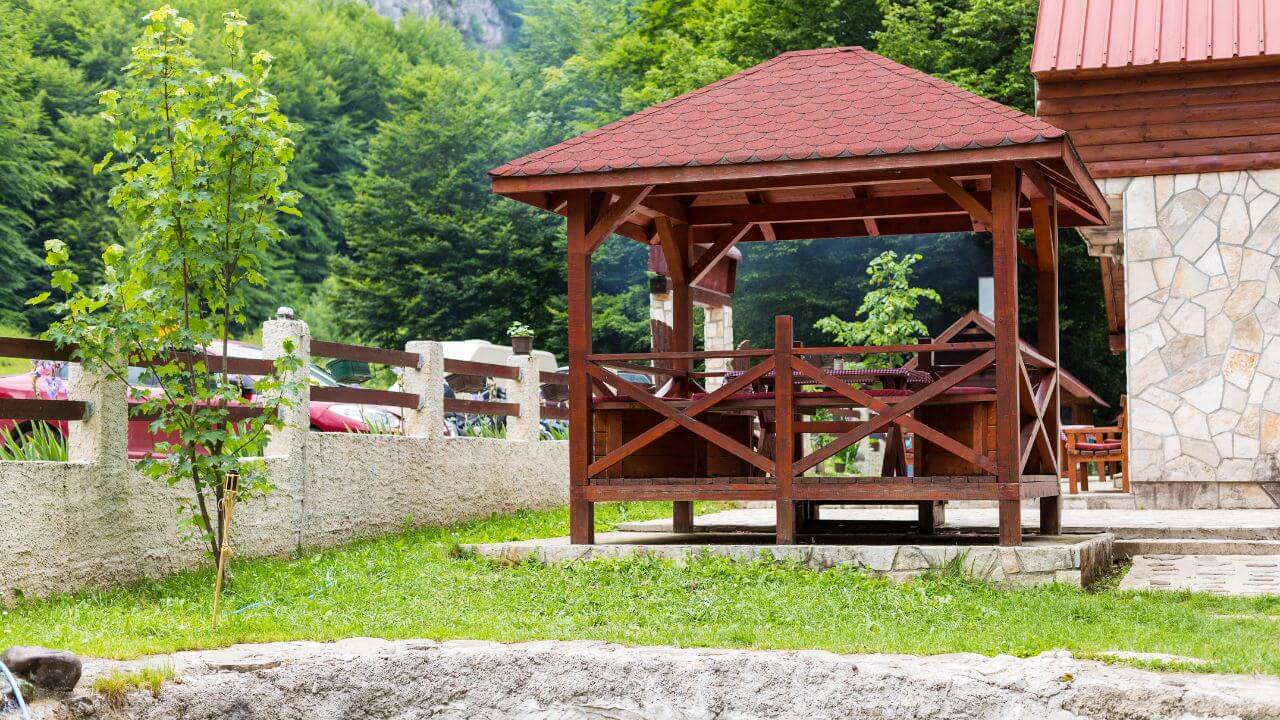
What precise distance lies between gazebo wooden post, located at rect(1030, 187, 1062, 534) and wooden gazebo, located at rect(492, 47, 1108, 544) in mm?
20

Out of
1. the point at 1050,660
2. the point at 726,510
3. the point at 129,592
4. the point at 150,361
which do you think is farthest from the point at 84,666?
the point at 726,510

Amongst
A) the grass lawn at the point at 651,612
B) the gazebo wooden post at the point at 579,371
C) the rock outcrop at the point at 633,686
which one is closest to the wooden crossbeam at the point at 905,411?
the grass lawn at the point at 651,612

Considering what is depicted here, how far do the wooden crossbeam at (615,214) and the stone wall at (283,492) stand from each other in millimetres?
2567

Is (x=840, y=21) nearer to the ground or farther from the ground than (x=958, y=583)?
farther from the ground

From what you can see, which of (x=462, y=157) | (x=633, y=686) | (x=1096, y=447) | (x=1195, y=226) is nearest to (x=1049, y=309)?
(x=1195, y=226)

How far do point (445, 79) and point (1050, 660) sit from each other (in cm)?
3848

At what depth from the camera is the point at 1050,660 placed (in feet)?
20.1

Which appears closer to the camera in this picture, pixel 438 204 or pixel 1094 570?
pixel 1094 570

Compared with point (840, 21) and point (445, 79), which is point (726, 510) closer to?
point (840, 21)

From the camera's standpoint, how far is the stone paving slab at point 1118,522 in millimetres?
11461

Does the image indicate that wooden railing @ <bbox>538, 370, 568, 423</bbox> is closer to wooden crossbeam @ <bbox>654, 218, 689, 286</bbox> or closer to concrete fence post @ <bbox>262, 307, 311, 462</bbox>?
wooden crossbeam @ <bbox>654, 218, 689, 286</bbox>

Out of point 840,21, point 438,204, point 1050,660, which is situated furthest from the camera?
point 438,204

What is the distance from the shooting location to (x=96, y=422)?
8.95 m

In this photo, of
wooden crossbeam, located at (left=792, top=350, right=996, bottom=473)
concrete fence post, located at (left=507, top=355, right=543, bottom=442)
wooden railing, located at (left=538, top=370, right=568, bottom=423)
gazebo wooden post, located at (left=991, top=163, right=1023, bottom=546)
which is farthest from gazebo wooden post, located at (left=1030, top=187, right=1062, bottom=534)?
wooden railing, located at (left=538, top=370, right=568, bottom=423)
